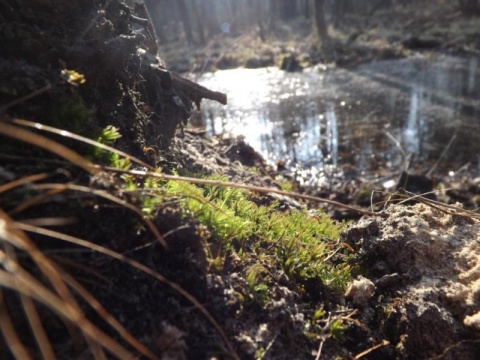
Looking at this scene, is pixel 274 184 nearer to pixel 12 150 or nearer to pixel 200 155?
pixel 200 155

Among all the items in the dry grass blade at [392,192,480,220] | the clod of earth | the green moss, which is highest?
the green moss

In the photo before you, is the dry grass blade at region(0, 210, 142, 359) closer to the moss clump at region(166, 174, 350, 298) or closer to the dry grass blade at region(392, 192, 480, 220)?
the moss clump at region(166, 174, 350, 298)

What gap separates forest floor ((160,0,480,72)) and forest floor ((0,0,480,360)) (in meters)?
13.7

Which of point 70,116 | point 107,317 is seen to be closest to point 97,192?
point 107,317

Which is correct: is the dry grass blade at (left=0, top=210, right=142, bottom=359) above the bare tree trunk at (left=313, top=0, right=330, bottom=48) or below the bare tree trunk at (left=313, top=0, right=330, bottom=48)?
above

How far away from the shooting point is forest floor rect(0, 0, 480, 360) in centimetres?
158

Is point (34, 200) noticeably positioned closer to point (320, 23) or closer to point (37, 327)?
point (37, 327)

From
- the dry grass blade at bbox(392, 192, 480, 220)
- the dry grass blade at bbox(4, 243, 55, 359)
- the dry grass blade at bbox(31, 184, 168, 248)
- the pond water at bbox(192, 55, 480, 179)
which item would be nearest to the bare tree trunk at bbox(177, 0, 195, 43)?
the pond water at bbox(192, 55, 480, 179)

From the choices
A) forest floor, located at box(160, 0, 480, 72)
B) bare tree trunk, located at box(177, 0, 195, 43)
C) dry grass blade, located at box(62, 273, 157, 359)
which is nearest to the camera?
dry grass blade, located at box(62, 273, 157, 359)

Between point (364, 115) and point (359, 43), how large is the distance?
11730 millimetres

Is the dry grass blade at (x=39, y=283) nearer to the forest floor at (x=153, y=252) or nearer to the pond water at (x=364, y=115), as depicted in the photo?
the forest floor at (x=153, y=252)

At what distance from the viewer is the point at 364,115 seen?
11.8 metres

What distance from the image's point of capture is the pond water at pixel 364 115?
9164mm

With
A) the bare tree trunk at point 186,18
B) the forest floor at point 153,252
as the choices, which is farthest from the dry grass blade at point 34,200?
the bare tree trunk at point 186,18
